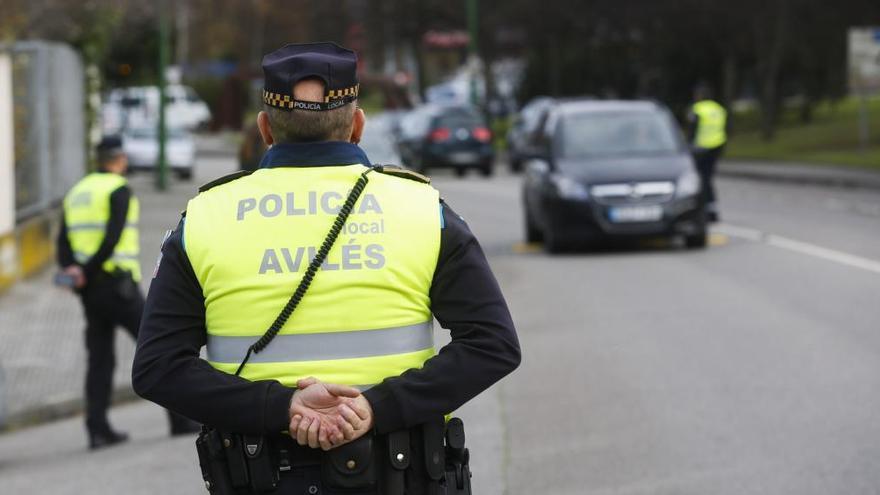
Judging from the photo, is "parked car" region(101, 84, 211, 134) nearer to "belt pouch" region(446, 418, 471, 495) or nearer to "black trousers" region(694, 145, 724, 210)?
"black trousers" region(694, 145, 724, 210)

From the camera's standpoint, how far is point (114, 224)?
Result: 9.91 metres

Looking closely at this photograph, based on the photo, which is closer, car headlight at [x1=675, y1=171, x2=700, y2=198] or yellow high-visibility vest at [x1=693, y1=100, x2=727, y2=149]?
car headlight at [x1=675, y1=171, x2=700, y2=198]

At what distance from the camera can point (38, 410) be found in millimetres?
11492

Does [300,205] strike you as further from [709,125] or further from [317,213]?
[709,125]

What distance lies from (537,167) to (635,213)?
69.6 inches

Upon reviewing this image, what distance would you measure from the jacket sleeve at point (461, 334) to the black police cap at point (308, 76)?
0.34m

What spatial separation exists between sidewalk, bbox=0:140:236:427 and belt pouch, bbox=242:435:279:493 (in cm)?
657

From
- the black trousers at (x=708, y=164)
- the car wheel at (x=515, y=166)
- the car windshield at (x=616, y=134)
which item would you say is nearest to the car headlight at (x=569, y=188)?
the car windshield at (x=616, y=134)

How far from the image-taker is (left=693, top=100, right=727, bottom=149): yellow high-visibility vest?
2255 centimetres

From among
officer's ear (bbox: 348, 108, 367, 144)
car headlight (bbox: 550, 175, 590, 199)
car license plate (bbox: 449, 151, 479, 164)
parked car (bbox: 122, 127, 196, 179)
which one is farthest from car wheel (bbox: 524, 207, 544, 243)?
parked car (bbox: 122, 127, 196, 179)

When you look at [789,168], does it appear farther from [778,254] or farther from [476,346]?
[476,346]

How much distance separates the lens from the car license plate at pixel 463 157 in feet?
128

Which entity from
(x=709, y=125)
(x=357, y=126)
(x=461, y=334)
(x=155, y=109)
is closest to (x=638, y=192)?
(x=709, y=125)

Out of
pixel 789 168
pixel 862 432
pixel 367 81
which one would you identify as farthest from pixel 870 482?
pixel 367 81
